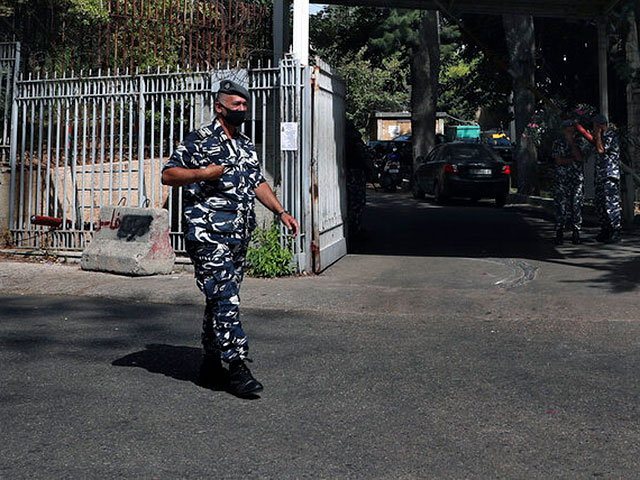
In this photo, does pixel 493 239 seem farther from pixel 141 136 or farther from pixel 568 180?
pixel 141 136

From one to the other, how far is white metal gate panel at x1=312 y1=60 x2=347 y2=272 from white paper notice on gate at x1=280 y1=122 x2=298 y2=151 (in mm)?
314

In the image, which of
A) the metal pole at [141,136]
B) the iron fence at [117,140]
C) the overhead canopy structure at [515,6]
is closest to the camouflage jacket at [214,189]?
the iron fence at [117,140]

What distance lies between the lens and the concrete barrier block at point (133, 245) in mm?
10922

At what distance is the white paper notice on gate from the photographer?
1073 cm

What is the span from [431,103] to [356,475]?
26.5 metres

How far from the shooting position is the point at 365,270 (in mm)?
11633

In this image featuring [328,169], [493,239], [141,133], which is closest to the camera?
[141,133]

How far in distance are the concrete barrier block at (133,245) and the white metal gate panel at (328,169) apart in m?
1.79

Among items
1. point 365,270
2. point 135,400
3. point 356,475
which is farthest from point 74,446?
point 365,270

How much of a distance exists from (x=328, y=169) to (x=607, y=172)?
4.35m

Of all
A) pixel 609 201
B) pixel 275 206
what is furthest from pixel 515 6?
pixel 275 206

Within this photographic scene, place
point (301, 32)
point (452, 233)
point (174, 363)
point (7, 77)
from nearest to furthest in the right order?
point (174, 363), point (301, 32), point (7, 77), point (452, 233)

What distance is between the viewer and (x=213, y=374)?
5938 mm

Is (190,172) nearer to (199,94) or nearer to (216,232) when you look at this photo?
(216,232)
